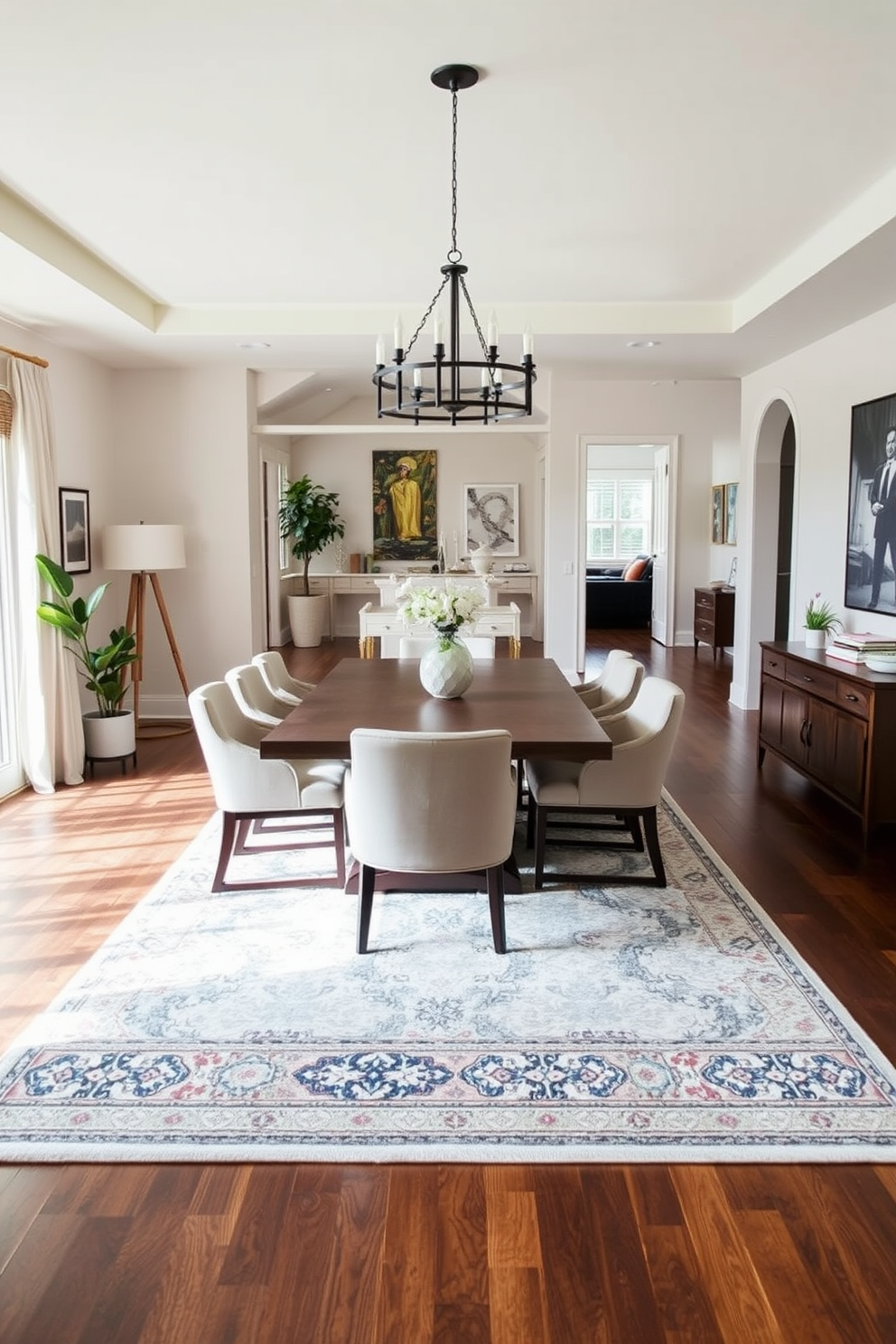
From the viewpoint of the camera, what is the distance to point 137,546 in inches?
256

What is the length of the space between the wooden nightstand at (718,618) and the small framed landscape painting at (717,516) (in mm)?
624

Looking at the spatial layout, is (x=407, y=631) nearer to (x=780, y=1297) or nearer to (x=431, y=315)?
(x=431, y=315)

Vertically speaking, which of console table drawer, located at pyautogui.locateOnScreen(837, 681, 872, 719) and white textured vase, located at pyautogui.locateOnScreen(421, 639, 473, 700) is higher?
white textured vase, located at pyautogui.locateOnScreen(421, 639, 473, 700)

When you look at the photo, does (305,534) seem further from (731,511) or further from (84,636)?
(84,636)

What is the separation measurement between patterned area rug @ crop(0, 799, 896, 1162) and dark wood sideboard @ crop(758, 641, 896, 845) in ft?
3.31

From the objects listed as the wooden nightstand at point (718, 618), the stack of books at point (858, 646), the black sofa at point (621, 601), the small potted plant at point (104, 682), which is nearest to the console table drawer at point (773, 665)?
the stack of books at point (858, 646)

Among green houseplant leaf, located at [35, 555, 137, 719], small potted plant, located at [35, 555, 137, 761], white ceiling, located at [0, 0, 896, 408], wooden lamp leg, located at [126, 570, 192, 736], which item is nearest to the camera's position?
white ceiling, located at [0, 0, 896, 408]

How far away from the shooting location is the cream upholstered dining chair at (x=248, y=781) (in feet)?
12.0

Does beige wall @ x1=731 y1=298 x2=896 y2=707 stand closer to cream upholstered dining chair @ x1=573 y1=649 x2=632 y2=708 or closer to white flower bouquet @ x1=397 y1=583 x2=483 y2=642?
cream upholstered dining chair @ x1=573 y1=649 x2=632 y2=708

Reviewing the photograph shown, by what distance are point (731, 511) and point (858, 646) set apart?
229 inches

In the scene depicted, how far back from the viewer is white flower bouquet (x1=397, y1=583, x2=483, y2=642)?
3973 mm

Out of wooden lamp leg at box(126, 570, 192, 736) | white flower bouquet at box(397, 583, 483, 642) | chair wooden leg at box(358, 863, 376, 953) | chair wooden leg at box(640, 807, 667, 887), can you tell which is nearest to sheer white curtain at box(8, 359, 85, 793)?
wooden lamp leg at box(126, 570, 192, 736)

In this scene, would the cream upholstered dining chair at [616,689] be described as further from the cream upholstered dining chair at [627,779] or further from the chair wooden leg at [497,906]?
the chair wooden leg at [497,906]

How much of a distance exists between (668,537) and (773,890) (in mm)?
7009
